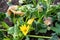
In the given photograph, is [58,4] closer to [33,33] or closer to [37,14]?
[37,14]

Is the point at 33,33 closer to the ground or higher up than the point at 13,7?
closer to the ground

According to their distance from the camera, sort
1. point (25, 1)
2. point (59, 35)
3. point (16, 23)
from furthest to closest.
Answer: point (25, 1)
point (16, 23)
point (59, 35)

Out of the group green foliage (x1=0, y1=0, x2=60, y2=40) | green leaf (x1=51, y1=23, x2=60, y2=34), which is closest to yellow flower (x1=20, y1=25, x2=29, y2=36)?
green foliage (x1=0, y1=0, x2=60, y2=40)

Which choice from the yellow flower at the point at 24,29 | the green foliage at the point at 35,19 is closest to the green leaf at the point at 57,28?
the green foliage at the point at 35,19

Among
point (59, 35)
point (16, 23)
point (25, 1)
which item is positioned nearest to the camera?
point (59, 35)

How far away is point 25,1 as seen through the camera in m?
2.21

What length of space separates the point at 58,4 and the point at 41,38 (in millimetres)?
376

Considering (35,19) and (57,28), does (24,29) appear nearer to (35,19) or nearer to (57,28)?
(35,19)

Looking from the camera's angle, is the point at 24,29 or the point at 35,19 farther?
the point at 35,19

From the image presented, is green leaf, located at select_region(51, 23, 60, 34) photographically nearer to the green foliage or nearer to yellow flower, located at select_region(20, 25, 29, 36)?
the green foliage

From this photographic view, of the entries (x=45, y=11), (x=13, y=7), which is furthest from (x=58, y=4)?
(x=13, y=7)

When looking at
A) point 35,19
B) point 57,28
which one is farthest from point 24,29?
point 57,28

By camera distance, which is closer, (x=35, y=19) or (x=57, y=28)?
(x=57, y=28)

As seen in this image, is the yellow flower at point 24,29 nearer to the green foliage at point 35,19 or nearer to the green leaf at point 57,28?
the green foliage at point 35,19
